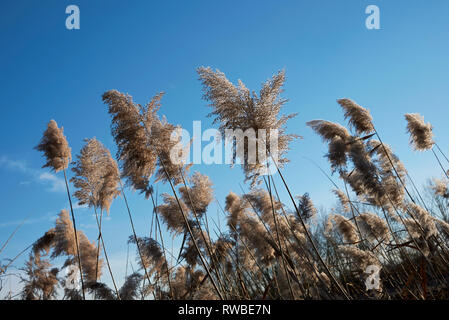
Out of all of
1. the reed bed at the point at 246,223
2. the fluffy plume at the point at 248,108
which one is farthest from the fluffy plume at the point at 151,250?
the fluffy plume at the point at 248,108

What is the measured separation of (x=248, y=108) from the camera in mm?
2627

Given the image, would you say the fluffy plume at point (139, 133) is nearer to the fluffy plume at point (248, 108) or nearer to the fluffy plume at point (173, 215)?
the fluffy plume at point (248, 108)

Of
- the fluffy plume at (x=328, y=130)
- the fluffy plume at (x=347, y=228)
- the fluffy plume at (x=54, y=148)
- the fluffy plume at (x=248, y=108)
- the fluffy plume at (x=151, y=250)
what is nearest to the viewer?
the fluffy plume at (x=248, y=108)

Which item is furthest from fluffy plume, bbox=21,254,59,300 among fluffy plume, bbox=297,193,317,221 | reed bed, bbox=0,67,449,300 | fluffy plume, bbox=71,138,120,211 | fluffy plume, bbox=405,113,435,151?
fluffy plume, bbox=405,113,435,151

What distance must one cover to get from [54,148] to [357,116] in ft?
15.9

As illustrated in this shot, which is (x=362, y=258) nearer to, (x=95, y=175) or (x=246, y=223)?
(x=246, y=223)

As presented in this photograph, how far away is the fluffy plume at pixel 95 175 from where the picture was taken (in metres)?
4.14

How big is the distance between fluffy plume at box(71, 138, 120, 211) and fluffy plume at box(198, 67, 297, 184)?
2.20m

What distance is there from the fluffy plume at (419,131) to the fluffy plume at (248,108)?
3.94 meters

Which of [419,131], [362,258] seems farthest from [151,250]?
[419,131]

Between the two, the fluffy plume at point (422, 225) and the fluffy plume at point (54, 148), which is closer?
the fluffy plume at point (422, 225)
